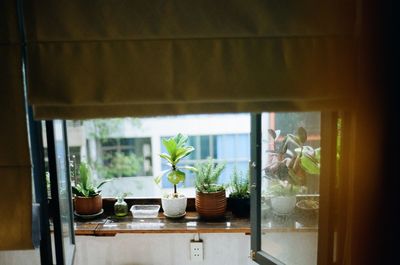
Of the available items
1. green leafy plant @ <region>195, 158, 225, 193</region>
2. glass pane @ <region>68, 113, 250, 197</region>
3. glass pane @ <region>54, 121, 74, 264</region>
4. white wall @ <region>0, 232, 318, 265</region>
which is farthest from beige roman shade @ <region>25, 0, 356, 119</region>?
glass pane @ <region>68, 113, 250, 197</region>

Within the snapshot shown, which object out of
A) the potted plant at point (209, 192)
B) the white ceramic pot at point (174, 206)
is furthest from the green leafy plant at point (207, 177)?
the white ceramic pot at point (174, 206)

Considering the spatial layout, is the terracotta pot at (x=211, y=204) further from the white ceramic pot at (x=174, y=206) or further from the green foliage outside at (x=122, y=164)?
the green foliage outside at (x=122, y=164)

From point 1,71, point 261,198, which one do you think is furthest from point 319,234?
point 1,71

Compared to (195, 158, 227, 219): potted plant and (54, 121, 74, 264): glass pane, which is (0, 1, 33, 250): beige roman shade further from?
(195, 158, 227, 219): potted plant

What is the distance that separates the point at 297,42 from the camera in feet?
3.79

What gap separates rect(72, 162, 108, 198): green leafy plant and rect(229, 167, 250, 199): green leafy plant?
0.73 metres

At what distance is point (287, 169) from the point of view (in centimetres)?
147

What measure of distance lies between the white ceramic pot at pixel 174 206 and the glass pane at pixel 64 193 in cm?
47

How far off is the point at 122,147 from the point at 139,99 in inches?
191

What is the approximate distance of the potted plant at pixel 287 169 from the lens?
4.62 ft

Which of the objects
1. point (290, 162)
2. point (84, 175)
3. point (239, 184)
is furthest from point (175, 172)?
point (290, 162)

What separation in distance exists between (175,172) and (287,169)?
1.88 feet

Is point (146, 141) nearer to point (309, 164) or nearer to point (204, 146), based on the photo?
point (204, 146)

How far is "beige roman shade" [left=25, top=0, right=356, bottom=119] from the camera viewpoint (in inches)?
44.3
